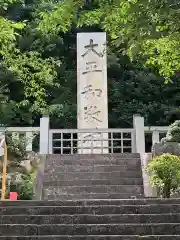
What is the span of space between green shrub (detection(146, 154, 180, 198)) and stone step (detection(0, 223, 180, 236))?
2.12 metres

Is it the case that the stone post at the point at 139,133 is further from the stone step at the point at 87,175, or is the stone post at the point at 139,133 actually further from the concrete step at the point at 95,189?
the concrete step at the point at 95,189

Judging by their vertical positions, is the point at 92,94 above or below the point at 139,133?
above

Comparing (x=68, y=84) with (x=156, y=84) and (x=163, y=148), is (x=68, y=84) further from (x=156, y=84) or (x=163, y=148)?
(x=163, y=148)

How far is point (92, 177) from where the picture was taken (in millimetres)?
9938

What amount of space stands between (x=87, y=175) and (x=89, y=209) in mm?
3532

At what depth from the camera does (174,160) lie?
8.09m

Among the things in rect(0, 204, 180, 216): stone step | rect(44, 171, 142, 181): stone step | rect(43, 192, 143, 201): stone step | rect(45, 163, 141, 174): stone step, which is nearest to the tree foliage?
rect(0, 204, 180, 216): stone step

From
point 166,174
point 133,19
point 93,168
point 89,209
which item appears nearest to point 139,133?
point 93,168

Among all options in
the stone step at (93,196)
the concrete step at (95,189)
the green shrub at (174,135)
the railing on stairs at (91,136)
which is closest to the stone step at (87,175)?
the concrete step at (95,189)

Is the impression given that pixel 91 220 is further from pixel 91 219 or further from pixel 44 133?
pixel 44 133

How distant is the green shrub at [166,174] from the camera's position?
26.2ft

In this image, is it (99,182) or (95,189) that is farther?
(99,182)

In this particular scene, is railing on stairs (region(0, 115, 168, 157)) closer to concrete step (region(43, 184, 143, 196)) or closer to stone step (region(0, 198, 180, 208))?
concrete step (region(43, 184, 143, 196))

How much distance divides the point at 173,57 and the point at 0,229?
3814mm
